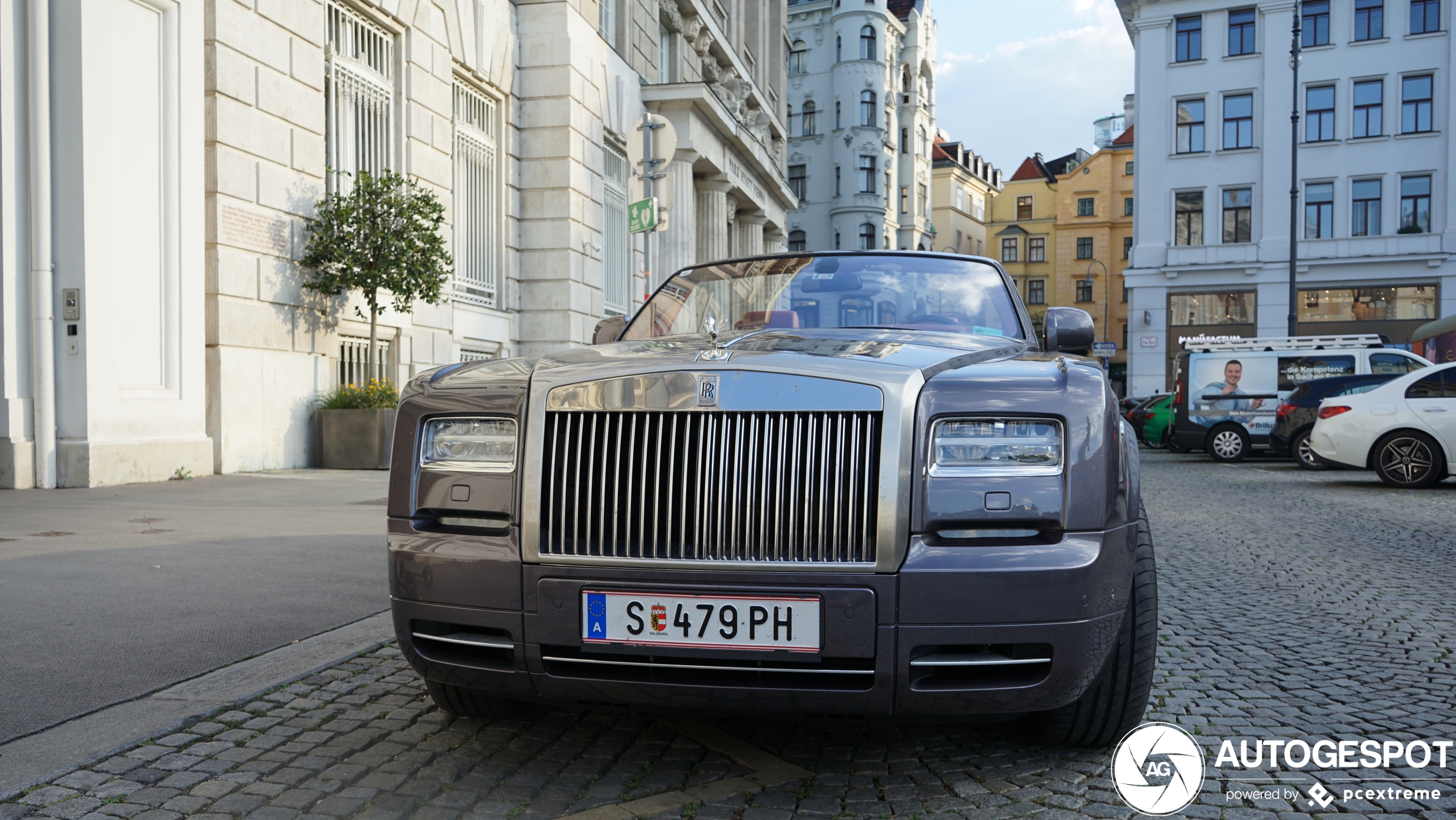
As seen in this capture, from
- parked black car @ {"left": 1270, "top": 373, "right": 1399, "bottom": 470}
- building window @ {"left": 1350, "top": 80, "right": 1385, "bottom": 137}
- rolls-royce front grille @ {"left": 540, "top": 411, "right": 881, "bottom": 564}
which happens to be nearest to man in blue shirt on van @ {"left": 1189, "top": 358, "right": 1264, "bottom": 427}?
parked black car @ {"left": 1270, "top": 373, "right": 1399, "bottom": 470}

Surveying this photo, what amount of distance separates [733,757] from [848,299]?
6.17 ft

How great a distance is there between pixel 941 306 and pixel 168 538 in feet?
16.5

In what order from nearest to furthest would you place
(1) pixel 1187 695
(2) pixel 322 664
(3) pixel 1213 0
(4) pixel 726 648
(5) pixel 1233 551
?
(4) pixel 726 648 < (1) pixel 1187 695 < (2) pixel 322 664 < (5) pixel 1233 551 < (3) pixel 1213 0

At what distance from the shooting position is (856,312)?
4324 millimetres

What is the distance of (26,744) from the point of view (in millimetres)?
3160

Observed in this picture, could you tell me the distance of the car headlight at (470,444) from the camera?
298cm

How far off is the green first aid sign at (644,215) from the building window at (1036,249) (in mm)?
72501

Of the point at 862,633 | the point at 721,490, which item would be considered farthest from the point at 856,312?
the point at 862,633

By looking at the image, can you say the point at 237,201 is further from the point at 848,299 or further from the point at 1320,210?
the point at 1320,210

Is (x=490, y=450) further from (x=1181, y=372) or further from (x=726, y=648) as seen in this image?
(x=1181, y=372)

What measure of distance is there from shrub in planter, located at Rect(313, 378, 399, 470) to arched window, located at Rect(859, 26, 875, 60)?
5246 cm

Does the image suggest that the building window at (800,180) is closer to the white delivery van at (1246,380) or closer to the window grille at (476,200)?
the white delivery van at (1246,380)

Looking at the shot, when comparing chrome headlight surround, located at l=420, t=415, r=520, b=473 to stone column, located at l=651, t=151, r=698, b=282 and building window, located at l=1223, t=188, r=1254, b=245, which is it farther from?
building window, located at l=1223, t=188, r=1254, b=245

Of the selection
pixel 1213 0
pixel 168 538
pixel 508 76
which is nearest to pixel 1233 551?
pixel 168 538
